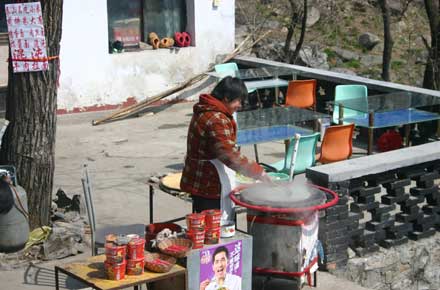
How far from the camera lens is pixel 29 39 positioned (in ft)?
27.5

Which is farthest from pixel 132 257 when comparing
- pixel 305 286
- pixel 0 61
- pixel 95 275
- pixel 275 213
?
pixel 0 61

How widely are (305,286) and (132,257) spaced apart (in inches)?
86.1

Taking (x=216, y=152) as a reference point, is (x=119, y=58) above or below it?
above

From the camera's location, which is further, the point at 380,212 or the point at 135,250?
the point at 380,212

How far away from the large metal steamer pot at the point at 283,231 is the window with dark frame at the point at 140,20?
28.6 feet

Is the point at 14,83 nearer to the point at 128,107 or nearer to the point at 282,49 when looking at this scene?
the point at 128,107

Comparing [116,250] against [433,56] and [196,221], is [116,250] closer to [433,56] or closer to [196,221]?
[196,221]

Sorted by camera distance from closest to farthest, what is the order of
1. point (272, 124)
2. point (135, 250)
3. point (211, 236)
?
point (135, 250) → point (211, 236) → point (272, 124)

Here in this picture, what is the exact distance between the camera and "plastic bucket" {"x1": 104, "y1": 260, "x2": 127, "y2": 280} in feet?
18.4

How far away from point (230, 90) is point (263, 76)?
746 centimetres

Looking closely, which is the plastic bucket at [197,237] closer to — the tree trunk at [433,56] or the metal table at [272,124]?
the metal table at [272,124]

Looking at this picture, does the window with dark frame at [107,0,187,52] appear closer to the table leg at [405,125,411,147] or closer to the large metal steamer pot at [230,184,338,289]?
the table leg at [405,125,411,147]

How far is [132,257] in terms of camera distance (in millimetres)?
5707

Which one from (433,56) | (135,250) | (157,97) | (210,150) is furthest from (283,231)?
(433,56)
